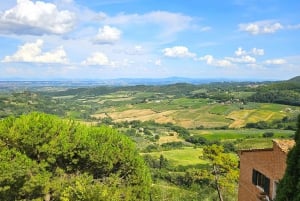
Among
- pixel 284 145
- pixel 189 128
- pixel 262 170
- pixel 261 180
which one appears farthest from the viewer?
pixel 189 128

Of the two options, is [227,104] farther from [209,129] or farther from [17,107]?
[17,107]

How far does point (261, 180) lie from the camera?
18.7 metres

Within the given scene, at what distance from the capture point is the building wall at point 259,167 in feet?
55.8

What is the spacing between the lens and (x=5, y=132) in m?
20.8

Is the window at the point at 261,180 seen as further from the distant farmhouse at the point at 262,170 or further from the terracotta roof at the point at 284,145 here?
the terracotta roof at the point at 284,145

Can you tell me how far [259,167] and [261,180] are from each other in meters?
0.62

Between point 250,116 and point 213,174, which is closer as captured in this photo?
point 213,174

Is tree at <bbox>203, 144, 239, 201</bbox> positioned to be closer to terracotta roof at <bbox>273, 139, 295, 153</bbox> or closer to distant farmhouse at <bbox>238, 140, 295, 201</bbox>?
distant farmhouse at <bbox>238, 140, 295, 201</bbox>

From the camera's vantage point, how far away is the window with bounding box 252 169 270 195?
17.9m

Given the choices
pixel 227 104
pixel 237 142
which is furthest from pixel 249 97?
pixel 237 142

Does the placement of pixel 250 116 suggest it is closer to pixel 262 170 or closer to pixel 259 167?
pixel 259 167

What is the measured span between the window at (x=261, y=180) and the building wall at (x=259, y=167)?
0.19 meters

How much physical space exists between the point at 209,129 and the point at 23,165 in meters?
84.2

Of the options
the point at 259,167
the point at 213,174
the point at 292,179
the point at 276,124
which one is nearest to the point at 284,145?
the point at 259,167
